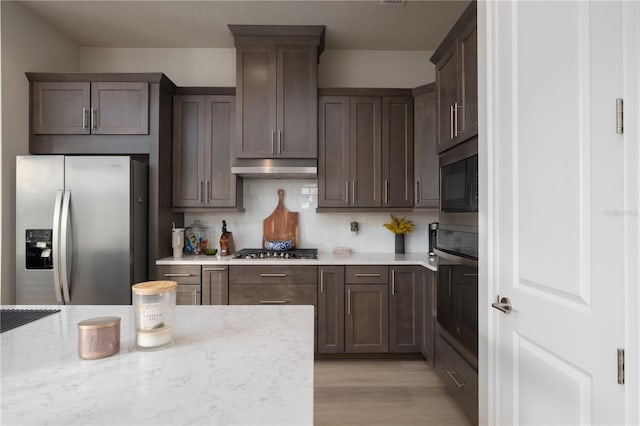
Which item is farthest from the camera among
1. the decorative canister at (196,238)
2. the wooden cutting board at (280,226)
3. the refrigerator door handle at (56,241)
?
the wooden cutting board at (280,226)

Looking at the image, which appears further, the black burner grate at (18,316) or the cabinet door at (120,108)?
the cabinet door at (120,108)

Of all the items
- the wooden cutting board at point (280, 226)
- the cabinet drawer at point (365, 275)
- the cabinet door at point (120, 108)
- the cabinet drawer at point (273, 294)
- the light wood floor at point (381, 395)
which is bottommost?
the light wood floor at point (381, 395)

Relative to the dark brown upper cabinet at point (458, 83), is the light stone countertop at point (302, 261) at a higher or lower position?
lower

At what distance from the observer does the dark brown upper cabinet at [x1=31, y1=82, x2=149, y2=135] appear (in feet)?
9.96

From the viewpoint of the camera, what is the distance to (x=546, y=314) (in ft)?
3.81

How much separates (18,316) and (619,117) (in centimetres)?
198

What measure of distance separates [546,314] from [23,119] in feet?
12.4

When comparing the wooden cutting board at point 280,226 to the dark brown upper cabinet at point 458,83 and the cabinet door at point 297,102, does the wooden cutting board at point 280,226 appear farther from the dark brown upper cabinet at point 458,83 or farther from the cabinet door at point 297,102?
the dark brown upper cabinet at point 458,83

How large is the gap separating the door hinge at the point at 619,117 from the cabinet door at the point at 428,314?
2056 millimetres

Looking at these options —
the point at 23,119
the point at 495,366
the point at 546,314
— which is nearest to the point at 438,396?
the point at 495,366

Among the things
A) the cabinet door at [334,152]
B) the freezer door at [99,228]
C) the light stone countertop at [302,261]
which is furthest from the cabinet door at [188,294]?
the cabinet door at [334,152]

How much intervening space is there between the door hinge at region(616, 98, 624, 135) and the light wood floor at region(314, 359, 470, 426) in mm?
1965

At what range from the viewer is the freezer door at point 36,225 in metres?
2.73

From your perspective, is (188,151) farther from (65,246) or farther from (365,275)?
(365,275)
